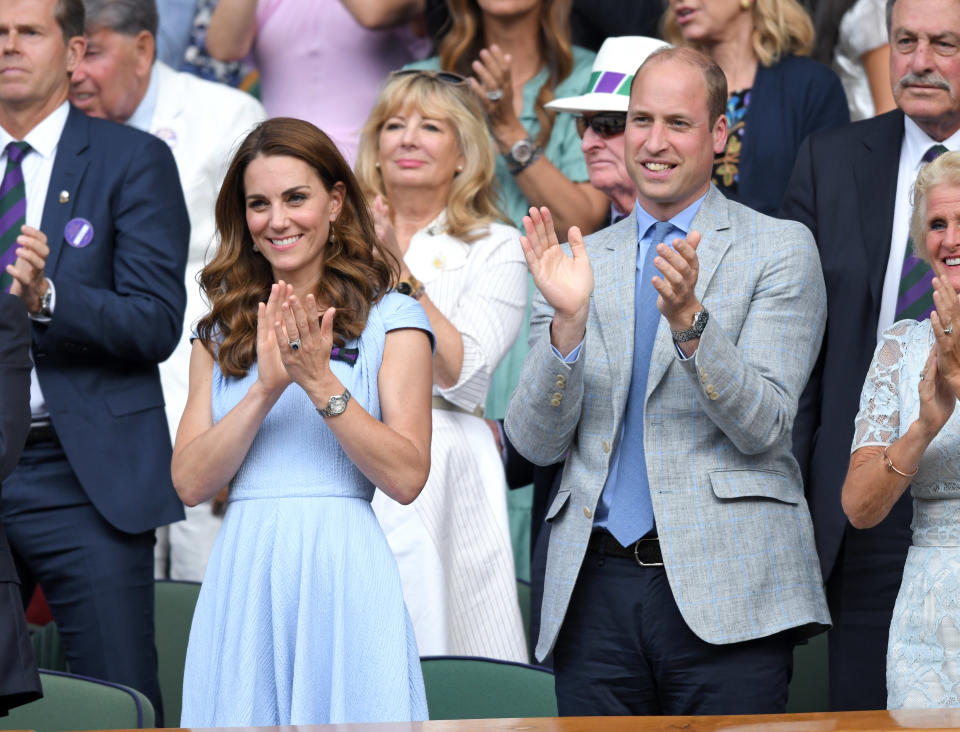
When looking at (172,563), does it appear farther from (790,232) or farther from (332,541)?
(790,232)

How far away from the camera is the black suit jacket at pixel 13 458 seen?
300cm

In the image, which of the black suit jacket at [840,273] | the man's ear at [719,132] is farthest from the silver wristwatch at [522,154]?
the man's ear at [719,132]

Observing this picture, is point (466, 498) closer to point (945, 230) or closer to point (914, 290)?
point (914, 290)

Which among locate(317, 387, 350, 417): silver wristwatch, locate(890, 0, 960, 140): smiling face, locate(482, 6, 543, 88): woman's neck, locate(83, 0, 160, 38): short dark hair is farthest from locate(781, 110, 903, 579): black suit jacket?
locate(83, 0, 160, 38): short dark hair

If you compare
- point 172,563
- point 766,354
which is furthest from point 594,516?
point 172,563

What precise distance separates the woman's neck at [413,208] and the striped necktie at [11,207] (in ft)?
3.50

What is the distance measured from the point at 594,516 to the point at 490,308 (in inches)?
50.1

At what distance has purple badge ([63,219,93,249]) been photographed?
409cm

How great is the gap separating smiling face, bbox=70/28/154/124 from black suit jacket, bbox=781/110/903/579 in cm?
229

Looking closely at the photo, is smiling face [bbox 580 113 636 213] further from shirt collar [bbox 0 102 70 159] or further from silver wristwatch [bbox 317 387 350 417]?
silver wristwatch [bbox 317 387 350 417]

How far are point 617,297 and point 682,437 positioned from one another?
1.16 ft

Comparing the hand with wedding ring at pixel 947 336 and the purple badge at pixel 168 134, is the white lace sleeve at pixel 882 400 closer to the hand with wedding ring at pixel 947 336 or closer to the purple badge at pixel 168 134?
the hand with wedding ring at pixel 947 336

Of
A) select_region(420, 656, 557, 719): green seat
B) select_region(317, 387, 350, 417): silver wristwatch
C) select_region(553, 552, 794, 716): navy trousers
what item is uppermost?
select_region(317, 387, 350, 417): silver wristwatch

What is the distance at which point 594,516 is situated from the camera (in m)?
3.28
